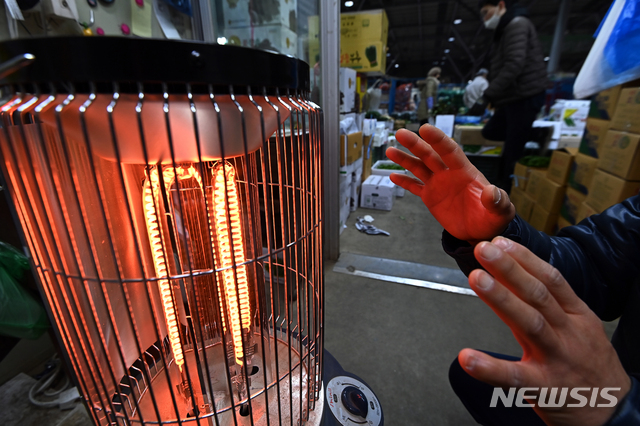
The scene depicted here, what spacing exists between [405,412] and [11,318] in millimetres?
1206

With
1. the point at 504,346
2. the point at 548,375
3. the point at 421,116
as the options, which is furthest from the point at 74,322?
the point at 421,116

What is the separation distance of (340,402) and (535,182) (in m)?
2.39

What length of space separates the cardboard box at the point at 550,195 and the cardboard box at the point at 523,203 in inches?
4.6

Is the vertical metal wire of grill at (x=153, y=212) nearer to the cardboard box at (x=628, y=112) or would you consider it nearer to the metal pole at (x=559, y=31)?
the cardboard box at (x=628, y=112)

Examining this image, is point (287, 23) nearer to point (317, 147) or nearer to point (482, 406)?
point (317, 147)

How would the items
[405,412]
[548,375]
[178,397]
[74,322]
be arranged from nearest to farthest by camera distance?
[548,375], [74,322], [178,397], [405,412]

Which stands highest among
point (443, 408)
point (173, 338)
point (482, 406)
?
point (173, 338)

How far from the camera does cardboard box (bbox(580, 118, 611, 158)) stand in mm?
1724

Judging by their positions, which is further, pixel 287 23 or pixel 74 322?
pixel 287 23

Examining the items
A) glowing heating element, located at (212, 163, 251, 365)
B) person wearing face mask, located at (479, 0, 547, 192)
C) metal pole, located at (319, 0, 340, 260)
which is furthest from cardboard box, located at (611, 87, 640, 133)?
glowing heating element, located at (212, 163, 251, 365)

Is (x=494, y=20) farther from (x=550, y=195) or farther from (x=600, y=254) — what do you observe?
(x=600, y=254)

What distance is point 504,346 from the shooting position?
1318mm

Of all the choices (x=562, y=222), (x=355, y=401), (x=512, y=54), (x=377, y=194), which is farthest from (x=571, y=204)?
(x=355, y=401)

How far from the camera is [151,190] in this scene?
38cm
